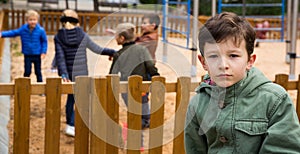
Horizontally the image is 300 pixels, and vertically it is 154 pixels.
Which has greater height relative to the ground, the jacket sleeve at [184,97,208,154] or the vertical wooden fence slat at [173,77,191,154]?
the jacket sleeve at [184,97,208,154]

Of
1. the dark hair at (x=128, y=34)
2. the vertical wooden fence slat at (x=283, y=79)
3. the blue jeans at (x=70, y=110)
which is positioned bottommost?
the blue jeans at (x=70, y=110)

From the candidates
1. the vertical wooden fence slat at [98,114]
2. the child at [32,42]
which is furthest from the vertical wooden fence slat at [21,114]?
the child at [32,42]

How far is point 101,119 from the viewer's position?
388 cm

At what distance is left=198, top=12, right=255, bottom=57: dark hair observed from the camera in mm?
1799

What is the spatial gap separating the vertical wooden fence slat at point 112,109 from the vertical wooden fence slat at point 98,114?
0.04 m

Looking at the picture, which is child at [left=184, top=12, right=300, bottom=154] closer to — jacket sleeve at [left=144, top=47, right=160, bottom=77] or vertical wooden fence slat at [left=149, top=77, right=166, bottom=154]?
vertical wooden fence slat at [left=149, top=77, right=166, bottom=154]

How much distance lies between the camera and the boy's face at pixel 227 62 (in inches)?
70.5

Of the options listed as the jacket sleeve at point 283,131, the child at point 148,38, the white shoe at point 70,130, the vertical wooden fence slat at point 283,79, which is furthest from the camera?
the white shoe at point 70,130

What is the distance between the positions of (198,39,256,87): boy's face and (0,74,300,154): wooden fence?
209 cm

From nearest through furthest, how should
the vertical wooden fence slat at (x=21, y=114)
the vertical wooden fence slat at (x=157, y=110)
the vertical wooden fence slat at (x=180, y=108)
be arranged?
the vertical wooden fence slat at (x=21, y=114)
the vertical wooden fence slat at (x=157, y=110)
the vertical wooden fence slat at (x=180, y=108)

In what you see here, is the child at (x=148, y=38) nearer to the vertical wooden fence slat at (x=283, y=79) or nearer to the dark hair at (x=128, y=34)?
the dark hair at (x=128, y=34)

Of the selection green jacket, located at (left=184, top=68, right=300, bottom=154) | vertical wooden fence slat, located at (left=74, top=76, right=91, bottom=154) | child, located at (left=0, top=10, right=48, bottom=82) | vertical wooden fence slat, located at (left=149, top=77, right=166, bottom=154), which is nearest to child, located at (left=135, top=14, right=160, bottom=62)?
vertical wooden fence slat, located at (left=149, top=77, right=166, bottom=154)

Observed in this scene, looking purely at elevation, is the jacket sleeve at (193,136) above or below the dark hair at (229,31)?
below

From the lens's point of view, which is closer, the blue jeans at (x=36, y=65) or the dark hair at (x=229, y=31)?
the dark hair at (x=229, y=31)
